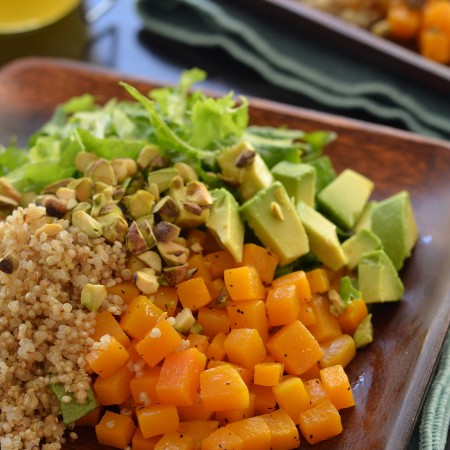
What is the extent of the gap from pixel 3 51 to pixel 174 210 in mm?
1719

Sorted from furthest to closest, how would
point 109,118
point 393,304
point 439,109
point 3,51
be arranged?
point 3,51
point 439,109
point 109,118
point 393,304

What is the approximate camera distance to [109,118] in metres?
2.25

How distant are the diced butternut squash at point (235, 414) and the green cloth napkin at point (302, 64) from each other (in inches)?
64.8

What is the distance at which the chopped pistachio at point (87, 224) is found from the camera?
172cm

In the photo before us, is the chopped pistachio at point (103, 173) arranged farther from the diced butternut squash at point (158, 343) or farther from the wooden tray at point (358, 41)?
the wooden tray at point (358, 41)

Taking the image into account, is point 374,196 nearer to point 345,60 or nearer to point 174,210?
point 174,210

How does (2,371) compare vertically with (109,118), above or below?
below

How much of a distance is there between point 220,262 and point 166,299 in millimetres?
163

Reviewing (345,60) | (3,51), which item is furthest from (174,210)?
(3,51)

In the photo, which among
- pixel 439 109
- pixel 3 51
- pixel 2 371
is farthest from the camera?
pixel 3 51

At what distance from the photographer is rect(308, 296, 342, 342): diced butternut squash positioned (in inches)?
71.3

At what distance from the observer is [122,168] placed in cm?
190

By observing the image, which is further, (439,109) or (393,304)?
(439,109)

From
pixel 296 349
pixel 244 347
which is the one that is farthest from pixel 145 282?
pixel 296 349
